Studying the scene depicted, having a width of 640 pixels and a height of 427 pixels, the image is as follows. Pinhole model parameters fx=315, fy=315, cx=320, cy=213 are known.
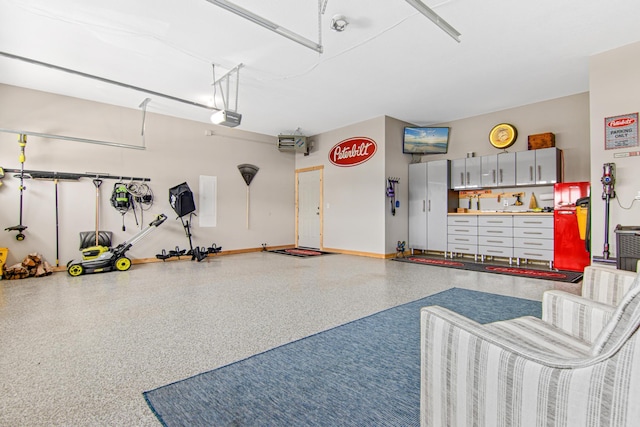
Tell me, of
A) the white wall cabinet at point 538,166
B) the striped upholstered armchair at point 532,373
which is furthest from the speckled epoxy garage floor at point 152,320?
the white wall cabinet at point 538,166

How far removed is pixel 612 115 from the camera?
417 centimetres

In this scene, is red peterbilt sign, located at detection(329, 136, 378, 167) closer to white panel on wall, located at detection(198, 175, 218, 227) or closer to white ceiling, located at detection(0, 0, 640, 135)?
white ceiling, located at detection(0, 0, 640, 135)

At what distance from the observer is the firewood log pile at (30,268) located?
194 inches

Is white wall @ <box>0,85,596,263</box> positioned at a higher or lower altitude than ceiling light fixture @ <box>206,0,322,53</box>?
lower

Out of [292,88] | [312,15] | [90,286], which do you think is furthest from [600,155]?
[90,286]

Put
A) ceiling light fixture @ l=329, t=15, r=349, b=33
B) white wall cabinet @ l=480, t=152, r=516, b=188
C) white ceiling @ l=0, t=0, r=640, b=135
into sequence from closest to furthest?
white ceiling @ l=0, t=0, r=640, b=135 < ceiling light fixture @ l=329, t=15, r=349, b=33 < white wall cabinet @ l=480, t=152, r=516, b=188

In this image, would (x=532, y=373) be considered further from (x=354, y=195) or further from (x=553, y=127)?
(x=354, y=195)

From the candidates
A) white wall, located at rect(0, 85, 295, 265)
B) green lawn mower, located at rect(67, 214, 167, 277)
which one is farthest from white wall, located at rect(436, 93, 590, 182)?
green lawn mower, located at rect(67, 214, 167, 277)

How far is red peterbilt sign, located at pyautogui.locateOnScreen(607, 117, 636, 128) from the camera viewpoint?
13.2 feet

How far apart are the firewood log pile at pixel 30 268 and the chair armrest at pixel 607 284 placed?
7.05 meters

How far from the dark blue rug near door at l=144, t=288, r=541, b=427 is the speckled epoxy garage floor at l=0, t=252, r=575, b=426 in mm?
154

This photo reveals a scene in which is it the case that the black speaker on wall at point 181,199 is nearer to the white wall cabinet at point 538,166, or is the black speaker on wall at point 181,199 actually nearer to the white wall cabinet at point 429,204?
the white wall cabinet at point 429,204

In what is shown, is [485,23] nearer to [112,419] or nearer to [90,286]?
[112,419]

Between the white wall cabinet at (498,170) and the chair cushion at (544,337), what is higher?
the white wall cabinet at (498,170)
